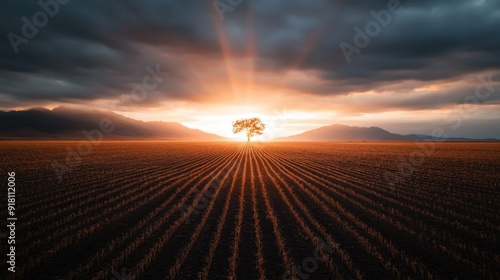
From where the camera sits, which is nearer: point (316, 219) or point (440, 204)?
point (316, 219)

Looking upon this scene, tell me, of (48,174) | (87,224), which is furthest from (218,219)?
(48,174)

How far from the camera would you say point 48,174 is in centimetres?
2141

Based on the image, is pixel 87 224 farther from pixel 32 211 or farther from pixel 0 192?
pixel 0 192

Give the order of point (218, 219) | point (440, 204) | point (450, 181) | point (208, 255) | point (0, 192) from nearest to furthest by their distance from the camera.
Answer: point (208, 255)
point (218, 219)
point (440, 204)
point (0, 192)
point (450, 181)

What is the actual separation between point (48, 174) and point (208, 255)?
20.4 meters

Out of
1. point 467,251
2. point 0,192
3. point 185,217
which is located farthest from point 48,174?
point 467,251

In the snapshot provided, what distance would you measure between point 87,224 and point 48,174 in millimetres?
15229

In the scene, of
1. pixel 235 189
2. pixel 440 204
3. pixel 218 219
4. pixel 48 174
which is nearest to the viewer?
pixel 218 219

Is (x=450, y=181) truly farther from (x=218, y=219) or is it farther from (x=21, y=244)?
(x=21, y=244)

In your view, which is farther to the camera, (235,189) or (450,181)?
(450,181)

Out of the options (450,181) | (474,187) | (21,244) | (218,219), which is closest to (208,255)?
(218,219)

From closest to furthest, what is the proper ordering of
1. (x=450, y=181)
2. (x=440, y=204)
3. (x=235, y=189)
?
(x=440, y=204) < (x=235, y=189) < (x=450, y=181)

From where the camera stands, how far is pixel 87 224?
1000 cm

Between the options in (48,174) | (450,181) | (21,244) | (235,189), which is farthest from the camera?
(48,174)
